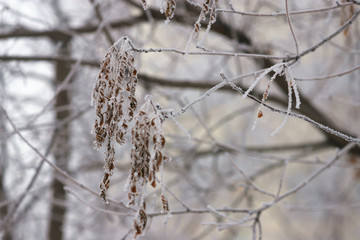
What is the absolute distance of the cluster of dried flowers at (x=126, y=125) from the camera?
1.26 m

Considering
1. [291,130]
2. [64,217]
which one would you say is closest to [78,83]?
[64,217]

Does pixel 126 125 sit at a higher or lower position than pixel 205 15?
lower

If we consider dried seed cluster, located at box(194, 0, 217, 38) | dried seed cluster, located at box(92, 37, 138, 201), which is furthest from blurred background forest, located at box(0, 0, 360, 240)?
dried seed cluster, located at box(92, 37, 138, 201)

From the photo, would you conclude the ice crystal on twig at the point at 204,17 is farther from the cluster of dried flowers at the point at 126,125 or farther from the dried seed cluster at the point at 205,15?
the cluster of dried flowers at the point at 126,125

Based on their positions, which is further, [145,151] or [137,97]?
[137,97]

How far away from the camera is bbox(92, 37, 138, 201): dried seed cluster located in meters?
1.30

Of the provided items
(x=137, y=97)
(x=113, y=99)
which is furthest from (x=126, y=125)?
(x=137, y=97)

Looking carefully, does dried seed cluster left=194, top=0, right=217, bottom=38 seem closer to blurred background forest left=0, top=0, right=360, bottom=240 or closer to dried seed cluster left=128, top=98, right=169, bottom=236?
dried seed cluster left=128, top=98, right=169, bottom=236

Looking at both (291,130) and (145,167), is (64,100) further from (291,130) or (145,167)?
(291,130)

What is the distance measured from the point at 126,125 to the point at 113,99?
0.30ft

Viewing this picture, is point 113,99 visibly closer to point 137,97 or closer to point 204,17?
point 204,17

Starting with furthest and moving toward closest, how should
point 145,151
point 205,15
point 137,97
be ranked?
point 137,97 → point 205,15 → point 145,151

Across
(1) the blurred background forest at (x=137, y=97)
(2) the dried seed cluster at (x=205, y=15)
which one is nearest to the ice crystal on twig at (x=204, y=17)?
(2) the dried seed cluster at (x=205, y=15)

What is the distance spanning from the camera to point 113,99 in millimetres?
1293
